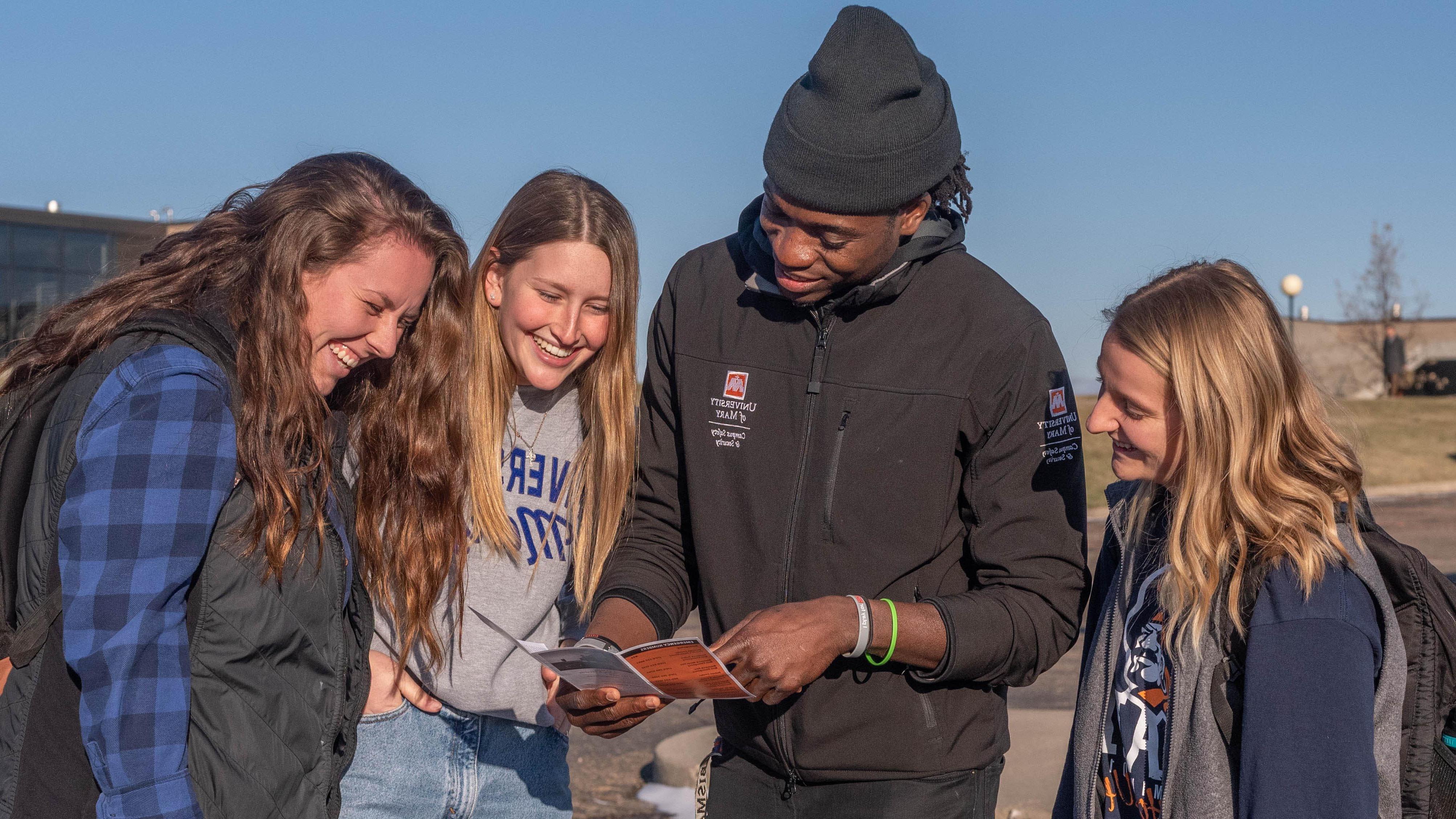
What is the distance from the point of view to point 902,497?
101 inches

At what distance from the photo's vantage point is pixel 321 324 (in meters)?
2.50

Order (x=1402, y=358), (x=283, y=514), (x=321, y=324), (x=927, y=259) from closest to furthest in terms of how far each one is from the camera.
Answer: (x=283, y=514)
(x=321, y=324)
(x=927, y=259)
(x=1402, y=358)

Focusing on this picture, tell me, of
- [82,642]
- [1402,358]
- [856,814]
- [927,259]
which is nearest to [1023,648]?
[856,814]

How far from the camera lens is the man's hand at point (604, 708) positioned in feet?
8.02

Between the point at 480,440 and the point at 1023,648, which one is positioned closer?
the point at 1023,648

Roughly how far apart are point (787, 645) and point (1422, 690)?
1.12 metres

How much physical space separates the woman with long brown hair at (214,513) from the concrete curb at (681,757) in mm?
3395

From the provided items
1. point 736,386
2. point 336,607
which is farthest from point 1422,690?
point 336,607

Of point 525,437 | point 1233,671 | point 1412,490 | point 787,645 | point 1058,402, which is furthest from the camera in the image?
point 1412,490

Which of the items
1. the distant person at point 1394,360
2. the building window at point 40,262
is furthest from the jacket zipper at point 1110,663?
the distant person at point 1394,360

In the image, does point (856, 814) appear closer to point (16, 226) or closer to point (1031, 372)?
point (1031, 372)

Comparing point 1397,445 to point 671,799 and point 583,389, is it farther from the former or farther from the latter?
point 583,389

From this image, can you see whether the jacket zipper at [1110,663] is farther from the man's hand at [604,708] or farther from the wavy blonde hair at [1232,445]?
the man's hand at [604,708]

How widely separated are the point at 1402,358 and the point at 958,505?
40077mm
